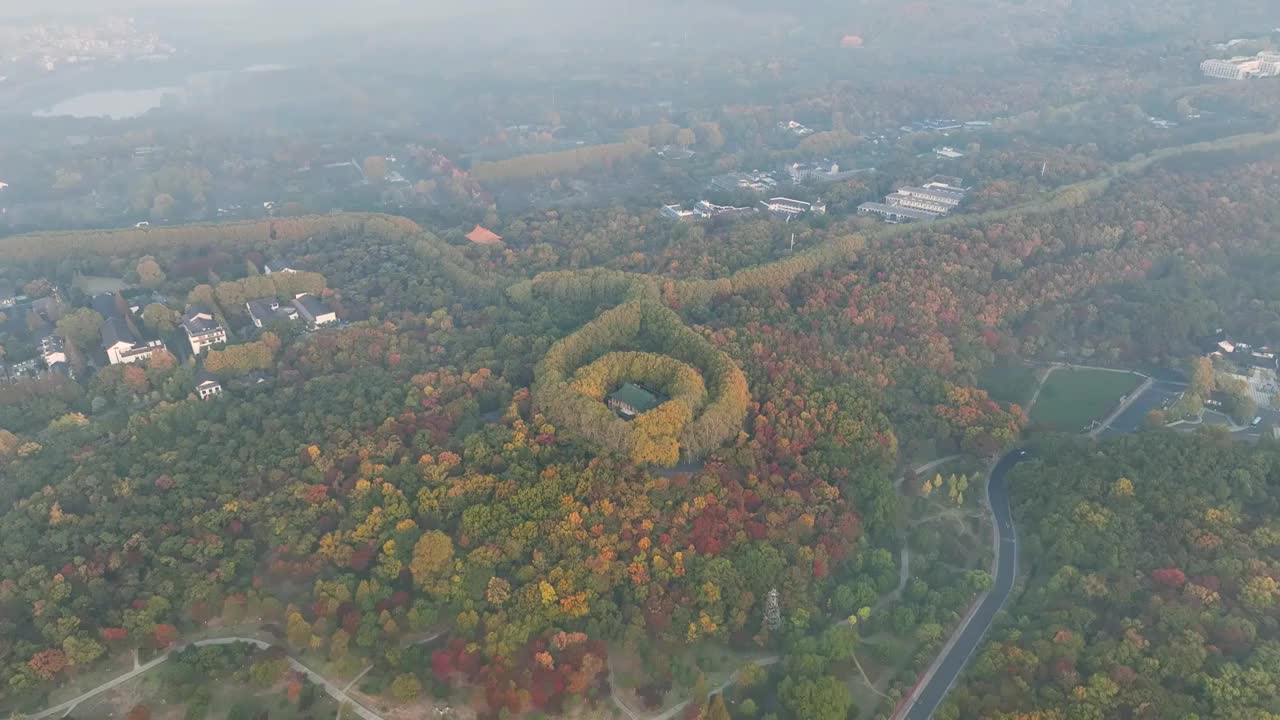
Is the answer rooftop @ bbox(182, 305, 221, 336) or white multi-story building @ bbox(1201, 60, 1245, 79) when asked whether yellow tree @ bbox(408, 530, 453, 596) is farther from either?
white multi-story building @ bbox(1201, 60, 1245, 79)

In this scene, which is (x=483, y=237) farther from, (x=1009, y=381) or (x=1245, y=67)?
(x=1245, y=67)

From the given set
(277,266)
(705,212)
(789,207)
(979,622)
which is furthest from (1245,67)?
(277,266)

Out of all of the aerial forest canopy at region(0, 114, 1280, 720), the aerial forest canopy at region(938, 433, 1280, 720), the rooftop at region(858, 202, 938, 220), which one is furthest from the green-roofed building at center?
the rooftop at region(858, 202, 938, 220)

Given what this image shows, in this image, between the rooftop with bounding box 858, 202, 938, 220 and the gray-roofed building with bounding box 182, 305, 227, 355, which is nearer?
the gray-roofed building with bounding box 182, 305, 227, 355

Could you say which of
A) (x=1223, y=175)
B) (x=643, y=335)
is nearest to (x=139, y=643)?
(x=643, y=335)

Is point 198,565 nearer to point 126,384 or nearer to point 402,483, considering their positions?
point 402,483

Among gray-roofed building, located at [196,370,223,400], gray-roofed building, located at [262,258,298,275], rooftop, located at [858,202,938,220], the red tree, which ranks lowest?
the red tree

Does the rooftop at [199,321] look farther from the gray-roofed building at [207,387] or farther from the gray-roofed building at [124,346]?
the gray-roofed building at [207,387]
